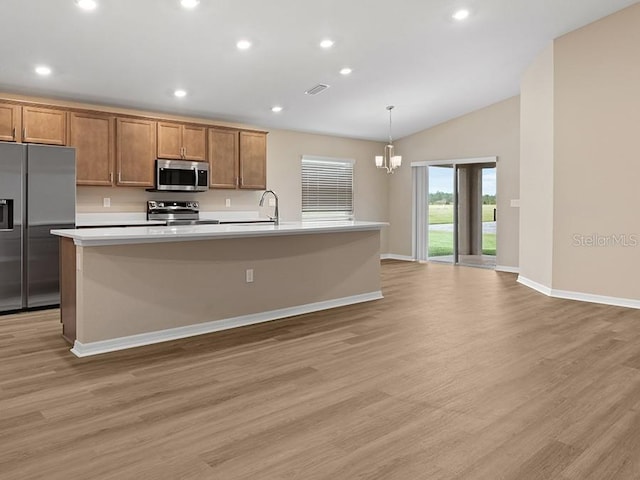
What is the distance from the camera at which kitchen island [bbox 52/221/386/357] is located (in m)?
3.52

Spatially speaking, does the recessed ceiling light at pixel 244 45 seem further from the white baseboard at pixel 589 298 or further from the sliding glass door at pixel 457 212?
the sliding glass door at pixel 457 212

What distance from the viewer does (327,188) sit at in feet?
29.3

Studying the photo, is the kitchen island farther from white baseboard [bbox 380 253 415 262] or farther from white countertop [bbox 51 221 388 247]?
white baseboard [bbox 380 253 415 262]

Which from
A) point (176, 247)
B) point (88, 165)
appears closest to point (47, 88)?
point (88, 165)

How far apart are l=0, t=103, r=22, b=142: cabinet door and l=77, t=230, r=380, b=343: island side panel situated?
8.67 feet

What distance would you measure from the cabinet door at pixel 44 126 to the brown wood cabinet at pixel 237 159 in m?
1.91

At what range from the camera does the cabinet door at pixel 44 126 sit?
5250mm

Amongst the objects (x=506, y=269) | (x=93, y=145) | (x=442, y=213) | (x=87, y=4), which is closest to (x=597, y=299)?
(x=506, y=269)

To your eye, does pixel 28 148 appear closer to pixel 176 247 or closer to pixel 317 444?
pixel 176 247

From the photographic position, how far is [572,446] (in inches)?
82.8

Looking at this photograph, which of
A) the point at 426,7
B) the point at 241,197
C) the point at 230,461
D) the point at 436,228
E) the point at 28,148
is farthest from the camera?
the point at 436,228

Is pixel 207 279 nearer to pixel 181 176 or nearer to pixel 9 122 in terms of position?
pixel 181 176

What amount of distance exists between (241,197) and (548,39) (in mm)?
4689

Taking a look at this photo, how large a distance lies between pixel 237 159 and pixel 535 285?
4459 mm
